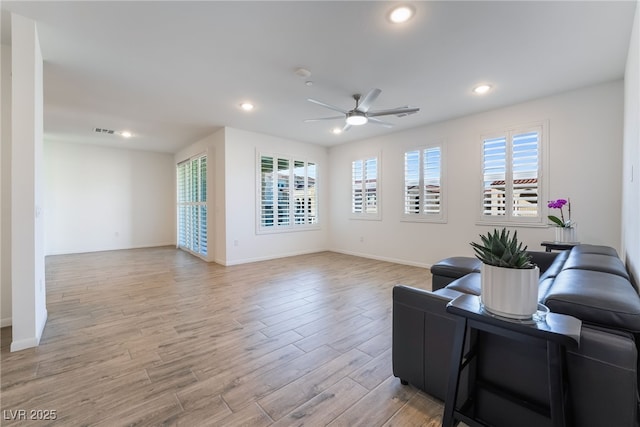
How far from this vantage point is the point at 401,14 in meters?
2.17

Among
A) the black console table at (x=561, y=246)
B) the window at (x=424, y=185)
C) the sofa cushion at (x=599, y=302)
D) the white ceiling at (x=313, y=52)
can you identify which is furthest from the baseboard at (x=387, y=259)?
the sofa cushion at (x=599, y=302)

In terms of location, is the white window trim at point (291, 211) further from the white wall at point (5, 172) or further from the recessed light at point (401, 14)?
the recessed light at point (401, 14)

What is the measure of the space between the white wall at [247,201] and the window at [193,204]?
1073 mm

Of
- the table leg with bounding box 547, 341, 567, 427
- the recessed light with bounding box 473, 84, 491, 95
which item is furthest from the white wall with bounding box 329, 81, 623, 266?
the table leg with bounding box 547, 341, 567, 427

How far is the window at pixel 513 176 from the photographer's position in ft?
13.0

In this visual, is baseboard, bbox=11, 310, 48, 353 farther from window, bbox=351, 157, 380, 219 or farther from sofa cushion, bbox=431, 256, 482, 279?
window, bbox=351, 157, 380, 219

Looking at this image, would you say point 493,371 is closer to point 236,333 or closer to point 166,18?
point 236,333

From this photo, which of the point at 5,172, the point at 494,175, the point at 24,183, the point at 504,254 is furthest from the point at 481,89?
the point at 5,172

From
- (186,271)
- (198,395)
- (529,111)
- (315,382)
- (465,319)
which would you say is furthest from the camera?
(186,271)

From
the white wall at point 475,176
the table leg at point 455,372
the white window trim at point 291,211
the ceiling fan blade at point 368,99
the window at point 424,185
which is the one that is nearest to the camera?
the table leg at point 455,372

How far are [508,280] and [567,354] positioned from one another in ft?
1.28

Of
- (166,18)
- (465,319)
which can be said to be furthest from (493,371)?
(166,18)

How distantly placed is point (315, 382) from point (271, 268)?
11.4 feet

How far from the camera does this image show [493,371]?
4.56ft
